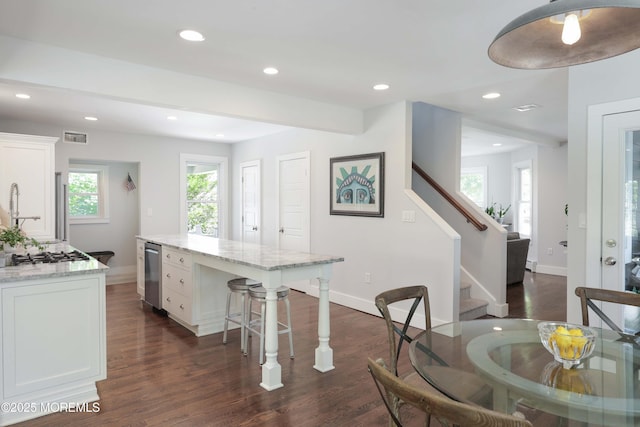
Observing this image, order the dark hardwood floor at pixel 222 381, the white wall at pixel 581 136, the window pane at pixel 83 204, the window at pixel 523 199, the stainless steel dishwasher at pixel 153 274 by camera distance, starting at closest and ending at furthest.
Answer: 1. the dark hardwood floor at pixel 222 381
2. the white wall at pixel 581 136
3. the stainless steel dishwasher at pixel 153 274
4. the window pane at pixel 83 204
5. the window at pixel 523 199

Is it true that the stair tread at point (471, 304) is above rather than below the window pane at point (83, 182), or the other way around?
below

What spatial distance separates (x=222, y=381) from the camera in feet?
9.46

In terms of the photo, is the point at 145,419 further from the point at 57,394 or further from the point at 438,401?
the point at 438,401

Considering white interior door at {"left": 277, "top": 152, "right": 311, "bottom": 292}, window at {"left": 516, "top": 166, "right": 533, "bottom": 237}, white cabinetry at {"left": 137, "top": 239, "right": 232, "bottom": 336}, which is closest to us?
white cabinetry at {"left": 137, "top": 239, "right": 232, "bottom": 336}

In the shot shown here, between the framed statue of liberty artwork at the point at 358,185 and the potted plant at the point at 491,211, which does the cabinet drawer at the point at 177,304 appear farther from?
the potted plant at the point at 491,211

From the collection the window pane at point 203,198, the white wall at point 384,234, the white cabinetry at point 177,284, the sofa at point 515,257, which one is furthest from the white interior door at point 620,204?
the window pane at point 203,198

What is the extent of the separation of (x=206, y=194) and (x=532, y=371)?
6.75 meters

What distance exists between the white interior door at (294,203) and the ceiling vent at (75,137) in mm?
2944

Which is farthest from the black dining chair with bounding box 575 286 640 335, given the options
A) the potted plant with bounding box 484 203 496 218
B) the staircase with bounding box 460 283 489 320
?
the potted plant with bounding box 484 203 496 218

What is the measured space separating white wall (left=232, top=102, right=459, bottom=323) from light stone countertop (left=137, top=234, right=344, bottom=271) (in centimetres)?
136

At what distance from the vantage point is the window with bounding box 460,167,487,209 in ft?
30.7

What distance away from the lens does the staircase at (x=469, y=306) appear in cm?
437

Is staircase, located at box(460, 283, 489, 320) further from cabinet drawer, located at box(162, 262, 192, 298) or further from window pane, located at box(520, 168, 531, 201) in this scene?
window pane, located at box(520, 168, 531, 201)

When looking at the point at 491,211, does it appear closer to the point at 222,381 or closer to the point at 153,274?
the point at 153,274
